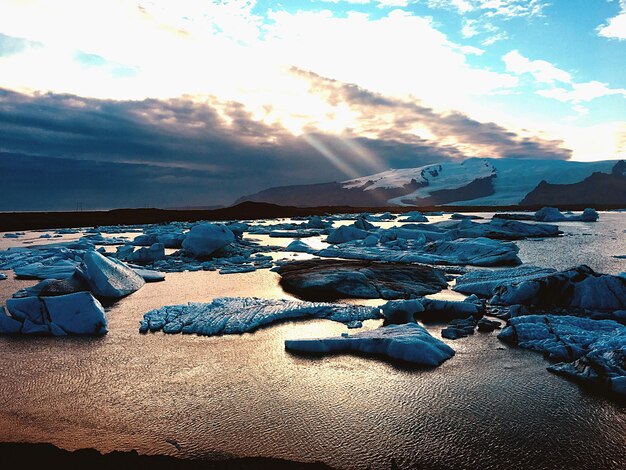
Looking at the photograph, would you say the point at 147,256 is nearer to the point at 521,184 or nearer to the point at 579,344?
the point at 579,344

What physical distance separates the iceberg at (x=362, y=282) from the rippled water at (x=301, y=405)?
364cm

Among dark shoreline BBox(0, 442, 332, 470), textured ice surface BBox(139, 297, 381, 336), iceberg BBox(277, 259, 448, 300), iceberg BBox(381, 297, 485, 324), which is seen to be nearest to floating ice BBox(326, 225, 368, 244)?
iceberg BBox(277, 259, 448, 300)

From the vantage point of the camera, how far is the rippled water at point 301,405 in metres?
3.75

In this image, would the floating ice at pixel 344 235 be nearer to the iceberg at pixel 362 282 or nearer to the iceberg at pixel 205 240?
the iceberg at pixel 205 240

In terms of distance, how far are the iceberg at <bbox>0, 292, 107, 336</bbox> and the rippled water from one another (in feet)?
1.44

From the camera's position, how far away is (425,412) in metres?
4.44

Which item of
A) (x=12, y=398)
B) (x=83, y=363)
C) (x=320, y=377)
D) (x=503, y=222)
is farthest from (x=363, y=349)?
(x=503, y=222)

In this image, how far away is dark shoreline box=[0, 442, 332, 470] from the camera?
338 cm

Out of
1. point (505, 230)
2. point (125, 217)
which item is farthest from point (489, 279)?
point (125, 217)

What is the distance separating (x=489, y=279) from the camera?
38.2 ft

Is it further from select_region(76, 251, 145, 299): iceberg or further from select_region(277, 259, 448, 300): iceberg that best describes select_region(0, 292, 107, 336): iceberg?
select_region(277, 259, 448, 300): iceberg

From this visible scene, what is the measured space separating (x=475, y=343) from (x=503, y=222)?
964 inches

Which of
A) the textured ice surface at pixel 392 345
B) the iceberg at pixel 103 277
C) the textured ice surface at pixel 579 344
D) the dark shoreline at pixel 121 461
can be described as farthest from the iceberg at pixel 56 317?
the textured ice surface at pixel 579 344

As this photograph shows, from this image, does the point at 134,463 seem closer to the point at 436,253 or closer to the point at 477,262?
the point at 477,262
